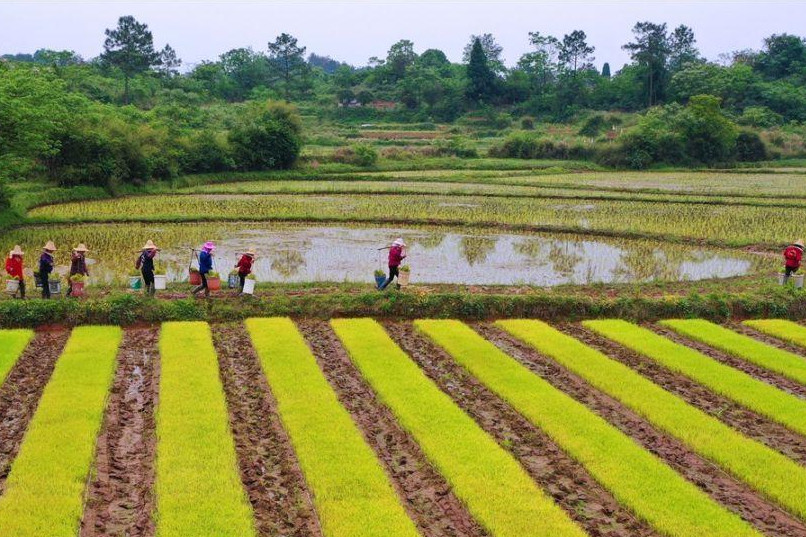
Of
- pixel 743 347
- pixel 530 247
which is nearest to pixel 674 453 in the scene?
pixel 743 347

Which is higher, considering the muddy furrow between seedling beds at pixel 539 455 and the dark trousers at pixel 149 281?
the dark trousers at pixel 149 281

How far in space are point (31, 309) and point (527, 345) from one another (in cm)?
998

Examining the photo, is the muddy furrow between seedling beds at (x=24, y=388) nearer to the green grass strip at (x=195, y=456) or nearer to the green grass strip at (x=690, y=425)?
the green grass strip at (x=195, y=456)

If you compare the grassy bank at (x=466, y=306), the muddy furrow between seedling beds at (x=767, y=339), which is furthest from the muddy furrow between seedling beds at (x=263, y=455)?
the muddy furrow between seedling beds at (x=767, y=339)

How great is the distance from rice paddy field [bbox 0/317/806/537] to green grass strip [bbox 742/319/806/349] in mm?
269

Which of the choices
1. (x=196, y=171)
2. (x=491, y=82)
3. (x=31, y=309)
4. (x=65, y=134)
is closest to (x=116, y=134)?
(x=65, y=134)

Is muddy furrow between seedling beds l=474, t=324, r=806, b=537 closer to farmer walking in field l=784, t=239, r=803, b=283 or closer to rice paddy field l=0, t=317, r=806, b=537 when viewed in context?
rice paddy field l=0, t=317, r=806, b=537

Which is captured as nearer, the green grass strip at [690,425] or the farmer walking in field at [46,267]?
the green grass strip at [690,425]

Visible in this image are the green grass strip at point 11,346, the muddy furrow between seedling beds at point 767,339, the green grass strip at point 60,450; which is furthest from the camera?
the muddy furrow between seedling beds at point 767,339

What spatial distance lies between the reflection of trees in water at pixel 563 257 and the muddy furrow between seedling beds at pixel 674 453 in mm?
7403

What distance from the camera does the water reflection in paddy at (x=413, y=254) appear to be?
20.7 meters

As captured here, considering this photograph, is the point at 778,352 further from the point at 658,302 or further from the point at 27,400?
the point at 27,400

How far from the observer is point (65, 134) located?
116ft

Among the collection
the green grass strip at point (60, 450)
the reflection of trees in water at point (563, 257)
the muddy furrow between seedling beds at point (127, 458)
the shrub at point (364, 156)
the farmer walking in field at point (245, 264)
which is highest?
the shrub at point (364, 156)
